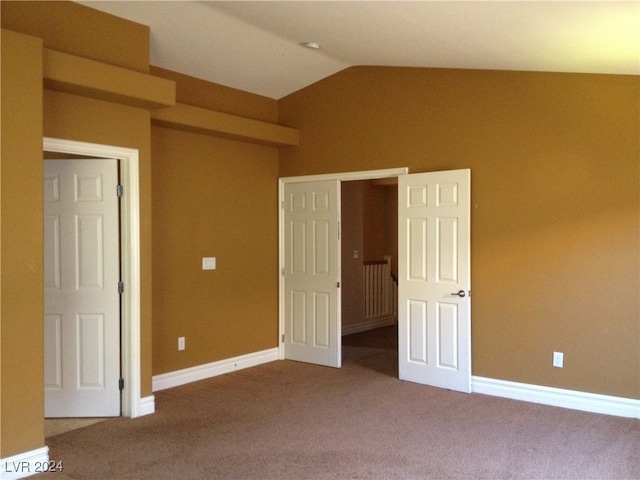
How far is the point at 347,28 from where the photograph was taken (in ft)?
13.5

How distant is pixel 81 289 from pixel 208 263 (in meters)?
1.47

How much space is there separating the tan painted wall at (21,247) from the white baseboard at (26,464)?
4 cm

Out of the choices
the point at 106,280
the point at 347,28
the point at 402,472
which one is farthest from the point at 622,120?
the point at 106,280

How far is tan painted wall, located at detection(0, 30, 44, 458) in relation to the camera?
124 inches

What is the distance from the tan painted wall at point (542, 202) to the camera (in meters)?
4.17

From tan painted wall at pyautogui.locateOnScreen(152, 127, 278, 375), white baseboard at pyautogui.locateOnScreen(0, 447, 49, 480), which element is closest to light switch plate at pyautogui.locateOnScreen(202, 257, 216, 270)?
tan painted wall at pyautogui.locateOnScreen(152, 127, 278, 375)

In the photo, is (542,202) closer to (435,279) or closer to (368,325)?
(435,279)

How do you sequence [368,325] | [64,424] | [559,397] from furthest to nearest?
1. [368,325]
2. [559,397]
3. [64,424]

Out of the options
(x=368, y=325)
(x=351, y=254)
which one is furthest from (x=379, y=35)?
(x=368, y=325)

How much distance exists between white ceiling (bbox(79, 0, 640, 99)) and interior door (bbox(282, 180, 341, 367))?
1.32 metres

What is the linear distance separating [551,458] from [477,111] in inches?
116

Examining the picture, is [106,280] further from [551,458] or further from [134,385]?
[551,458]

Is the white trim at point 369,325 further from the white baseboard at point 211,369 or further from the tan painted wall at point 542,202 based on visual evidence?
the tan painted wall at point 542,202

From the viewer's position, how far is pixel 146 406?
14.1ft
